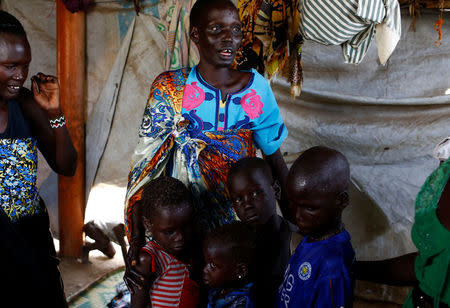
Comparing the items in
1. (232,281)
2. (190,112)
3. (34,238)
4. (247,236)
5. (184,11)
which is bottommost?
(34,238)

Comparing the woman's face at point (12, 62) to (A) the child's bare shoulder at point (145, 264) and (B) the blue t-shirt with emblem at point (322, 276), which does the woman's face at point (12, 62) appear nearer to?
(A) the child's bare shoulder at point (145, 264)

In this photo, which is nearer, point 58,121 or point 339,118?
point 58,121

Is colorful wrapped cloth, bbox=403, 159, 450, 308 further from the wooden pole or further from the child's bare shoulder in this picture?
the wooden pole

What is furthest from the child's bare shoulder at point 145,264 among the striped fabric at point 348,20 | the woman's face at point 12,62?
the striped fabric at point 348,20

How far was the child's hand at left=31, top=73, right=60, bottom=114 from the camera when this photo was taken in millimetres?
2012

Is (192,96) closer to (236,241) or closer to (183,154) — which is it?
(183,154)

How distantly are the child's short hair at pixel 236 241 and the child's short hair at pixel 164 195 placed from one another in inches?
8.3

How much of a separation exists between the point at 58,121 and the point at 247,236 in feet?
3.63

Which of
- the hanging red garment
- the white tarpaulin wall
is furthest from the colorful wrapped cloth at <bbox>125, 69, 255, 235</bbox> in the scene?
the hanging red garment

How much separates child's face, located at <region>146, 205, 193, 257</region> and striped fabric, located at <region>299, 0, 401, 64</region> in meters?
1.01

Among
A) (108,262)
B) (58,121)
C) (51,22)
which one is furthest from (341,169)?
(51,22)

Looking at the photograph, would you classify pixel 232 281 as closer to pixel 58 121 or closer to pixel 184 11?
pixel 58 121

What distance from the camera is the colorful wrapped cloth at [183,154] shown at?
1846 millimetres

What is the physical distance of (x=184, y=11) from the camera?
2645mm
